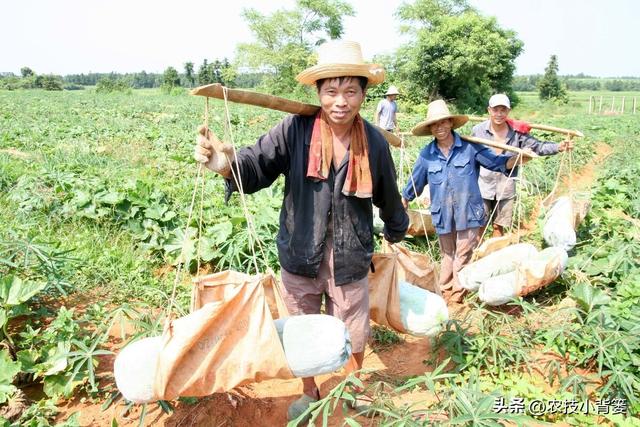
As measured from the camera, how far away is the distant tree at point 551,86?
37.4 m

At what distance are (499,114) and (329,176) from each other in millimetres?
2574

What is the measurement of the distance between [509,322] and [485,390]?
48cm

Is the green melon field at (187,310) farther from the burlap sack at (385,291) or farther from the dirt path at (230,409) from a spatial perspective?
the burlap sack at (385,291)

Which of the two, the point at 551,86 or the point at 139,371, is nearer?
the point at 139,371

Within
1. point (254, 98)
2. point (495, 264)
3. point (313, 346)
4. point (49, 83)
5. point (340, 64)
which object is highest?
point (49, 83)

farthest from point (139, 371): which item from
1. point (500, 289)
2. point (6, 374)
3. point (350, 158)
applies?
point (500, 289)

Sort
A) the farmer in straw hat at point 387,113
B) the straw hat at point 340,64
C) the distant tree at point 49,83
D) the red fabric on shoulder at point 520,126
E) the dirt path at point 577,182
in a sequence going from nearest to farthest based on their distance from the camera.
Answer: the straw hat at point 340,64 → the red fabric on shoulder at point 520,126 → the dirt path at point 577,182 → the farmer in straw hat at point 387,113 → the distant tree at point 49,83

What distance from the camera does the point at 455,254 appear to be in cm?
387

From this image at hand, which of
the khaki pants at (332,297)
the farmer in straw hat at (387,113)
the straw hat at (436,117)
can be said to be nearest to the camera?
the khaki pants at (332,297)

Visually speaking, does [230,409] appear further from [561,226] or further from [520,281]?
[561,226]

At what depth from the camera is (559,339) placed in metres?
2.73

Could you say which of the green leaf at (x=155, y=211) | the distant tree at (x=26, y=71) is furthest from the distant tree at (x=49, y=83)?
the green leaf at (x=155, y=211)

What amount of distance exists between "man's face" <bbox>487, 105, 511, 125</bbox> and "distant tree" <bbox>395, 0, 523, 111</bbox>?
24.0m

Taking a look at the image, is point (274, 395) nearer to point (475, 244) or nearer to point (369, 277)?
point (369, 277)
